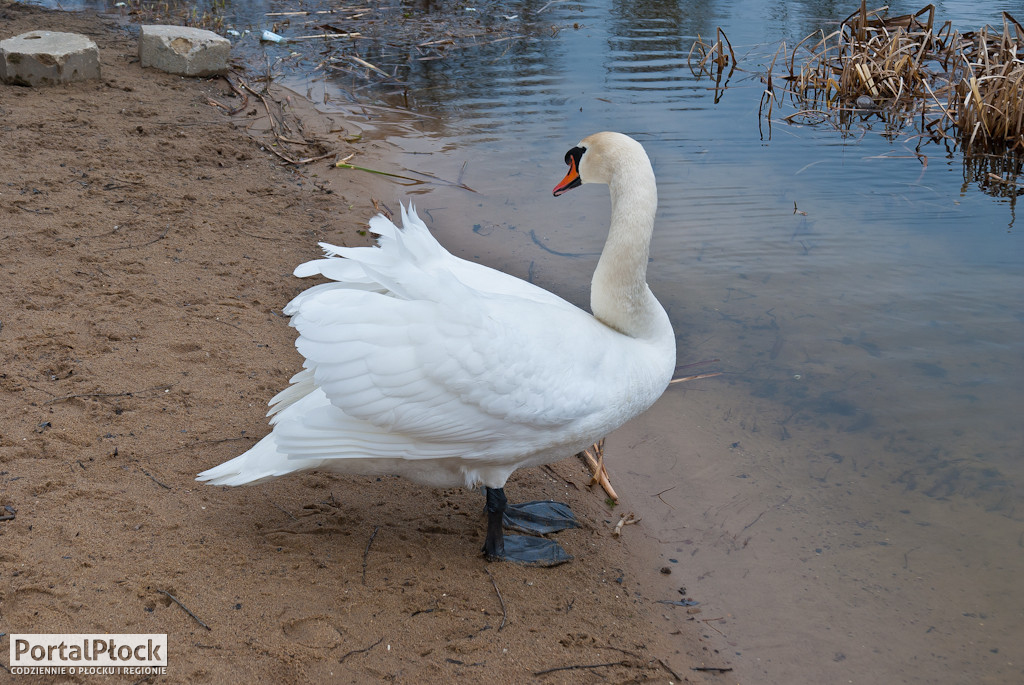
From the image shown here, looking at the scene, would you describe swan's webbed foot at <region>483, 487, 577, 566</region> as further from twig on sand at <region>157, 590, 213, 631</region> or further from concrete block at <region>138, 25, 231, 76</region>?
concrete block at <region>138, 25, 231, 76</region>

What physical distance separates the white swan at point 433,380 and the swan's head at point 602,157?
0.66 m

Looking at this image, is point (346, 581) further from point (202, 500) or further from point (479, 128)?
point (479, 128)

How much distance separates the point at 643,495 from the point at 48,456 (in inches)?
103

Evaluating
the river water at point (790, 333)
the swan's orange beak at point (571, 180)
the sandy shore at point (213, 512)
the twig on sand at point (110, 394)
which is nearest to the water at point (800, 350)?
the river water at point (790, 333)

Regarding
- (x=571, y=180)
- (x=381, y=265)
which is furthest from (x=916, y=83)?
(x=381, y=265)

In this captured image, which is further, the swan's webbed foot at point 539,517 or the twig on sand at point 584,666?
the swan's webbed foot at point 539,517

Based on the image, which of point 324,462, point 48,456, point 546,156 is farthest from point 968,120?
point 48,456

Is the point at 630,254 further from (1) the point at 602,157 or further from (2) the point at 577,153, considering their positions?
(2) the point at 577,153

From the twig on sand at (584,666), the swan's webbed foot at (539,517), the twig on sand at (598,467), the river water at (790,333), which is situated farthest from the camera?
the twig on sand at (598,467)

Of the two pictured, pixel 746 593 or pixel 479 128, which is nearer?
pixel 746 593

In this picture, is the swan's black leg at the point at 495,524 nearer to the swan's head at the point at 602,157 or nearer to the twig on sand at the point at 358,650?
the twig on sand at the point at 358,650

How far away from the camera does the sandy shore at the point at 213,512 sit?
273cm

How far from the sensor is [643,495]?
13.8ft

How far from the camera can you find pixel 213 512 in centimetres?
327
